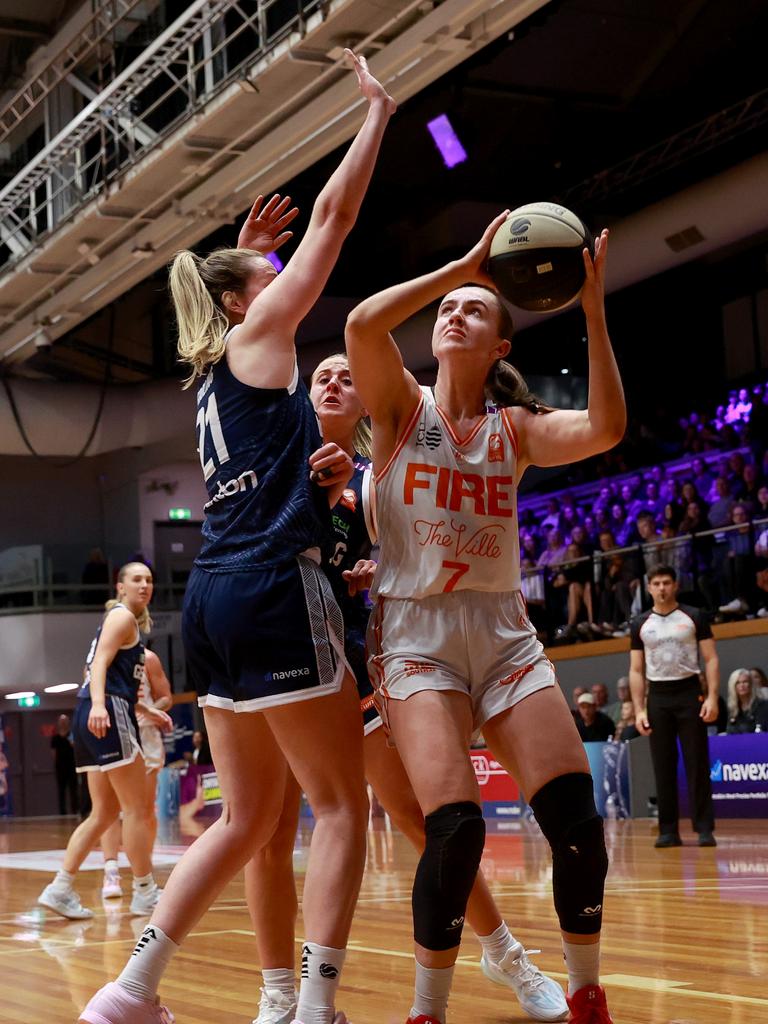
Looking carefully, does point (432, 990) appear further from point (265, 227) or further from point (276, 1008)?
point (265, 227)

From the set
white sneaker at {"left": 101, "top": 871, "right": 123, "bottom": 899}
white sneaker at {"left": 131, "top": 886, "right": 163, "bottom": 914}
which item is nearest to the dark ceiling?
white sneaker at {"left": 101, "top": 871, "right": 123, "bottom": 899}

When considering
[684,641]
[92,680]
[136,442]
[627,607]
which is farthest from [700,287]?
[92,680]

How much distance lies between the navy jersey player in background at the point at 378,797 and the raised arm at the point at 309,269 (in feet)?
1.66

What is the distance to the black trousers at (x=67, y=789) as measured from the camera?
23.2 meters

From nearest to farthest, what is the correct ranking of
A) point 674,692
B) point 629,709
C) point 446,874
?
1. point 446,874
2. point 674,692
3. point 629,709

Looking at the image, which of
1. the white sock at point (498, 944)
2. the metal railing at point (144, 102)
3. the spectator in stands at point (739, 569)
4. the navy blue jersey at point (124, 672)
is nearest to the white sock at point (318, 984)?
the white sock at point (498, 944)

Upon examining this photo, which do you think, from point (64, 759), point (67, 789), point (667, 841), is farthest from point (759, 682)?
point (67, 789)

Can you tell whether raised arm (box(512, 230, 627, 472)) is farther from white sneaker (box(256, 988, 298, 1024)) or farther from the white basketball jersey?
white sneaker (box(256, 988, 298, 1024))

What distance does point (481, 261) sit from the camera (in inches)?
130

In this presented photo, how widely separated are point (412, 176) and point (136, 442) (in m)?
7.01

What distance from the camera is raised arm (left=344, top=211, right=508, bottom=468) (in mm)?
3199

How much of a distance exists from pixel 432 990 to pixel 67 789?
74.6ft

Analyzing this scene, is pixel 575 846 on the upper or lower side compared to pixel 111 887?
upper

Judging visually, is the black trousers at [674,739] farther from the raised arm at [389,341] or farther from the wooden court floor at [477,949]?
the raised arm at [389,341]
